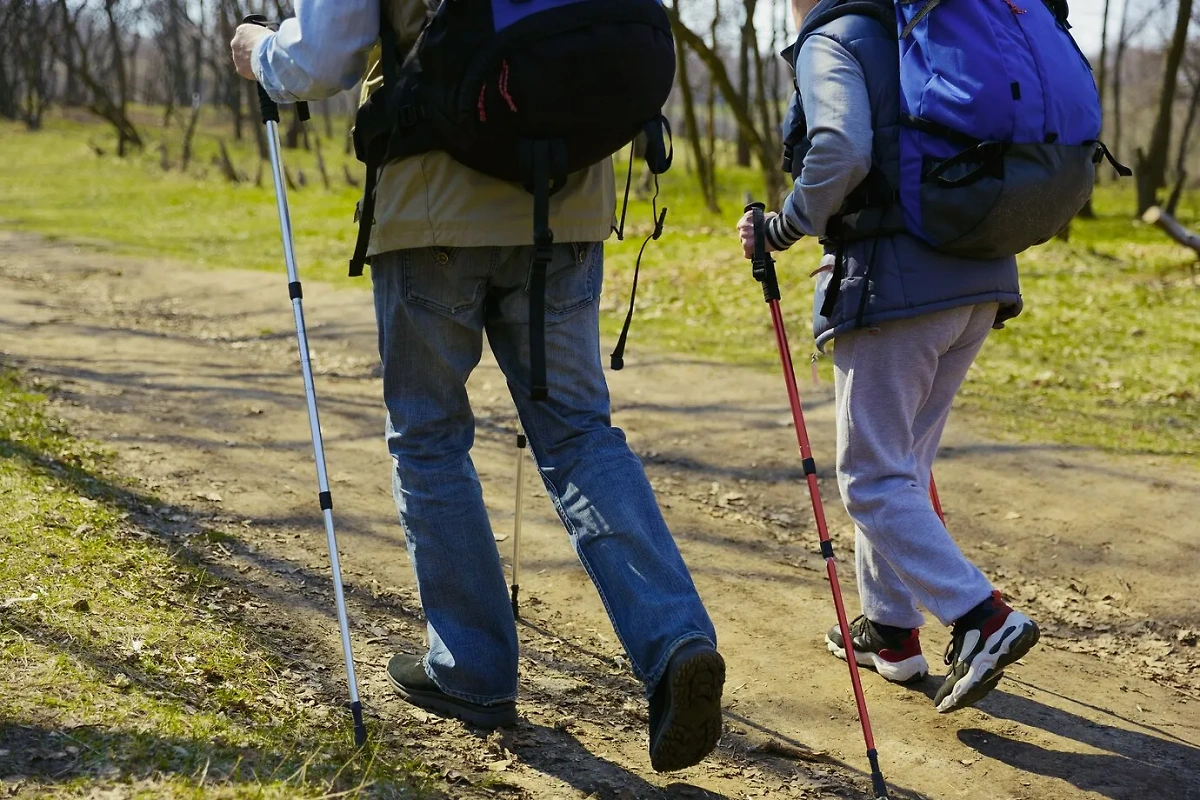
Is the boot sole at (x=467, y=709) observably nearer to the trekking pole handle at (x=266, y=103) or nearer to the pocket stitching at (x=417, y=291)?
the pocket stitching at (x=417, y=291)

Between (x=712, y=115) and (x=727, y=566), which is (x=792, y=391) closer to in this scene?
(x=727, y=566)

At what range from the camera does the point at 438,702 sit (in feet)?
10.6

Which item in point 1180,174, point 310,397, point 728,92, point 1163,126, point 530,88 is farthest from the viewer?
point 1180,174

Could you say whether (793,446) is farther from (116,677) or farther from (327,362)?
(116,677)

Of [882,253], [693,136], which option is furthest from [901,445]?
[693,136]

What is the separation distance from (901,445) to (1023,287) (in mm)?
9563

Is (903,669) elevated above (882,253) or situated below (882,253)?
below

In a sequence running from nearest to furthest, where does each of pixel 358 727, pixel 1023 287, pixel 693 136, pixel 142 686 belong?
pixel 358 727
pixel 142 686
pixel 1023 287
pixel 693 136

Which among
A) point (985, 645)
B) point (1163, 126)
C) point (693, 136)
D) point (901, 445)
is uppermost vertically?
point (693, 136)

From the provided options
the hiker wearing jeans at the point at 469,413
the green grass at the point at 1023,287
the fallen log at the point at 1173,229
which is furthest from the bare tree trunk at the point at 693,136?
the hiker wearing jeans at the point at 469,413

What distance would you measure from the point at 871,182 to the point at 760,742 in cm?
163

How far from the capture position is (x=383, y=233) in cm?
291

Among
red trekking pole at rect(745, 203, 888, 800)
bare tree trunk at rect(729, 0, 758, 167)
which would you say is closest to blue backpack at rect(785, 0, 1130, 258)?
red trekking pole at rect(745, 203, 888, 800)

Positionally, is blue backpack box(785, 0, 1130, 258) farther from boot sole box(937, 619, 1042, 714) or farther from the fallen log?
the fallen log
